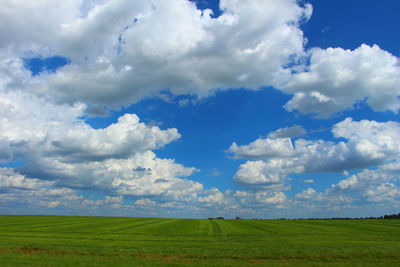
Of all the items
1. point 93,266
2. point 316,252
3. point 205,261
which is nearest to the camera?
point 93,266

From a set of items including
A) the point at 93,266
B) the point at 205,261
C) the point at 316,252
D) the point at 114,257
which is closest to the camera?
the point at 93,266

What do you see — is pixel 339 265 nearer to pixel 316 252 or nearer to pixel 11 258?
pixel 316 252

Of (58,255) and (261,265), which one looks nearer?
(261,265)

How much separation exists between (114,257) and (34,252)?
9.97 meters

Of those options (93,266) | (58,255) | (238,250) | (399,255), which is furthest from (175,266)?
(399,255)

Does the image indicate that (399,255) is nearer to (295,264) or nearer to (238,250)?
(295,264)

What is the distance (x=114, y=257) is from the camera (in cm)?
3269

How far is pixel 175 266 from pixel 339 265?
15.1 m

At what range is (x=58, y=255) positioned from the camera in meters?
33.3

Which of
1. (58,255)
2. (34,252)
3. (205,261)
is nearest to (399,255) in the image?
(205,261)

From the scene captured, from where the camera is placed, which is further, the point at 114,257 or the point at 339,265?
the point at 114,257

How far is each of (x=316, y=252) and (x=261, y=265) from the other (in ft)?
32.9

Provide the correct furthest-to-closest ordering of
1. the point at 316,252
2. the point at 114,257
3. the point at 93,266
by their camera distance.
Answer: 1. the point at 316,252
2. the point at 114,257
3. the point at 93,266

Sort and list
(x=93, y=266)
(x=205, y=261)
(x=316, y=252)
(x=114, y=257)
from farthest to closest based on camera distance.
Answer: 1. (x=316, y=252)
2. (x=114, y=257)
3. (x=205, y=261)
4. (x=93, y=266)
